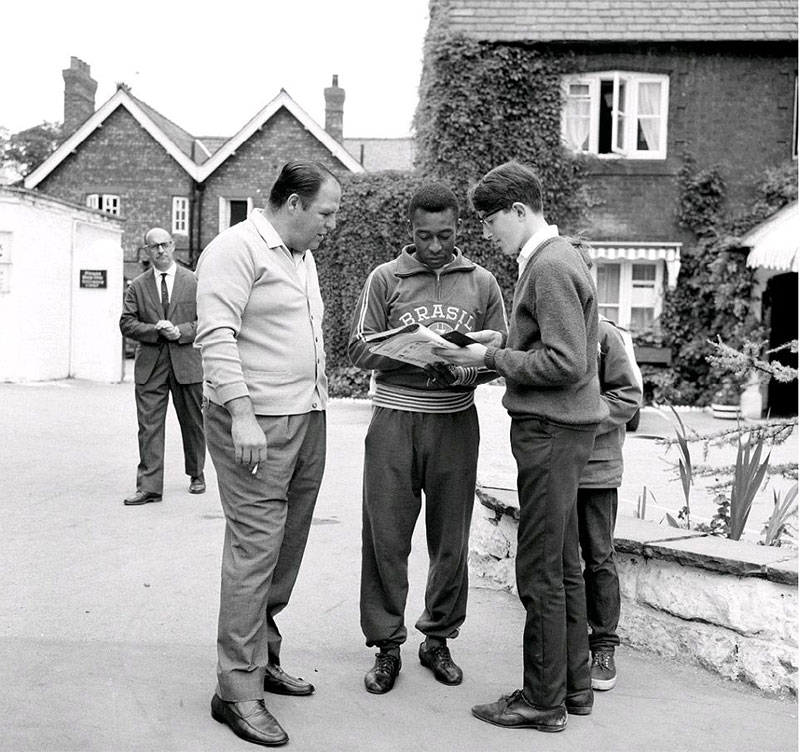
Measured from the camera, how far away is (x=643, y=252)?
18562 millimetres

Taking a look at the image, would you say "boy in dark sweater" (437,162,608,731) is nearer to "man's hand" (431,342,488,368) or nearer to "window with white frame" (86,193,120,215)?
"man's hand" (431,342,488,368)

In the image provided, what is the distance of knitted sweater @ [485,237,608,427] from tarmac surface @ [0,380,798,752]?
1.20m

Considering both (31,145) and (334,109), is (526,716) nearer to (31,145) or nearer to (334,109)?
(334,109)

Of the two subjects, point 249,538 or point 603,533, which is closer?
point 249,538

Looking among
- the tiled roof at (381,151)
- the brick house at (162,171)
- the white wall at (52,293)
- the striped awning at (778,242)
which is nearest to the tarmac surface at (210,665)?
the striped awning at (778,242)

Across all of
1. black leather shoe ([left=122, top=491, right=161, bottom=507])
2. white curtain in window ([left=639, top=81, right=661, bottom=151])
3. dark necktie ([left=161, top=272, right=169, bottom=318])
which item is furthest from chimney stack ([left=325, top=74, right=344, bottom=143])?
black leather shoe ([left=122, top=491, right=161, bottom=507])

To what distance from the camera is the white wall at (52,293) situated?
19.3 meters

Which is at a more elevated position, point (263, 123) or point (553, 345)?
point (263, 123)

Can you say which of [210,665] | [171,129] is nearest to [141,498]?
[210,665]

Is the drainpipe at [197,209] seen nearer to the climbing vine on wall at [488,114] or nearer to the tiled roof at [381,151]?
the tiled roof at [381,151]

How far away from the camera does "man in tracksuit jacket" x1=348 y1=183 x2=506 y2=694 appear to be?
4242 mm

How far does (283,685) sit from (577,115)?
1616 centimetres

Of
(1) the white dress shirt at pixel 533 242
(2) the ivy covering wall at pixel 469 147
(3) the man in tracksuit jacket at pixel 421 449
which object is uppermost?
(2) the ivy covering wall at pixel 469 147

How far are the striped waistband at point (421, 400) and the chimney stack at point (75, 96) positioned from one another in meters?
35.0
